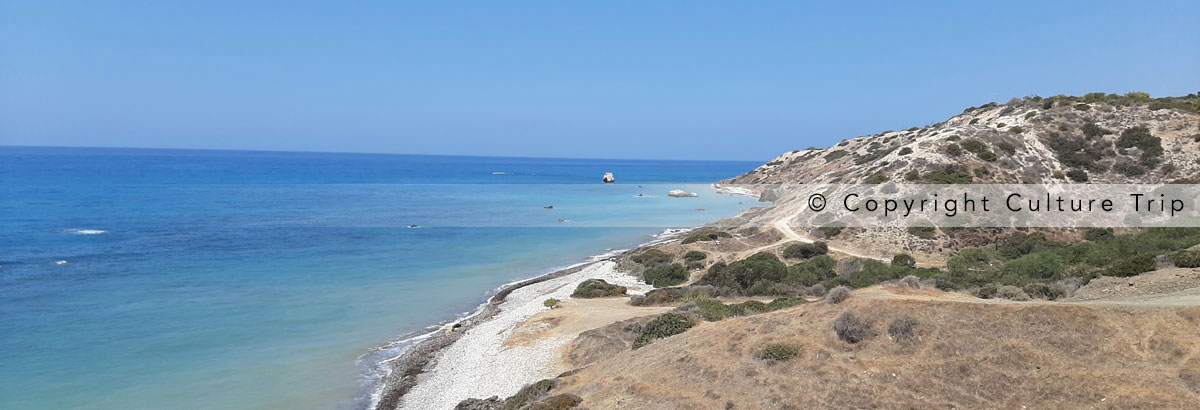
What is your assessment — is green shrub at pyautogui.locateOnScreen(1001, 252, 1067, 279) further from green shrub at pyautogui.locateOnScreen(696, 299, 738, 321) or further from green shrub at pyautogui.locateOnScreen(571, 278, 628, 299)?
green shrub at pyautogui.locateOnScreen(571, 278, 628, 299)

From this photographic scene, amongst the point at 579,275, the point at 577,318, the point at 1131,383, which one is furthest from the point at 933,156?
the point at 1131,383

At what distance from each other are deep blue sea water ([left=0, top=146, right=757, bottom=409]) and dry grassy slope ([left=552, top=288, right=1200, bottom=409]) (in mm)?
10782

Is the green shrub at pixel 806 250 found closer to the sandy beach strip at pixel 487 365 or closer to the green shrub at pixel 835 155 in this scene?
the sandy beach strip at pixel 487 365

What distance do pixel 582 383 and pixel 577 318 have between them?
33.2 feet

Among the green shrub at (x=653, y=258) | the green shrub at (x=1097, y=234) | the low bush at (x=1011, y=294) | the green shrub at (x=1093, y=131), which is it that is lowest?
the green shrub at (x=653, y=258)

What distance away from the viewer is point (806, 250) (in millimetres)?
39281

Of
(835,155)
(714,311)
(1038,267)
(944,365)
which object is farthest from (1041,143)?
(835,155)

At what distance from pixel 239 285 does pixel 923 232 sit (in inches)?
1574

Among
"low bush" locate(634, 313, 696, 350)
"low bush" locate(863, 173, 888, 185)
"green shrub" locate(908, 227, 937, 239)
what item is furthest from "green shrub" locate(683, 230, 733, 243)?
"low bush" locate(634, 313, 696, 350)

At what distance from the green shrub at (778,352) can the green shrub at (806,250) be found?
78.7 ft

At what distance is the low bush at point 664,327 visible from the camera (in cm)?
2078

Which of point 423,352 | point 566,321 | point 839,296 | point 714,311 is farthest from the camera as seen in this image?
point 566,321

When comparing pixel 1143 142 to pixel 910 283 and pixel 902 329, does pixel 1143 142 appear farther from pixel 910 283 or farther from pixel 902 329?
pixel 902 329

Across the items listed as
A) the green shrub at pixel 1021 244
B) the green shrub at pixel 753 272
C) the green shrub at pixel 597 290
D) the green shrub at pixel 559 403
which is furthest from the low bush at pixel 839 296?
the green shrub at pixel 1021 244
